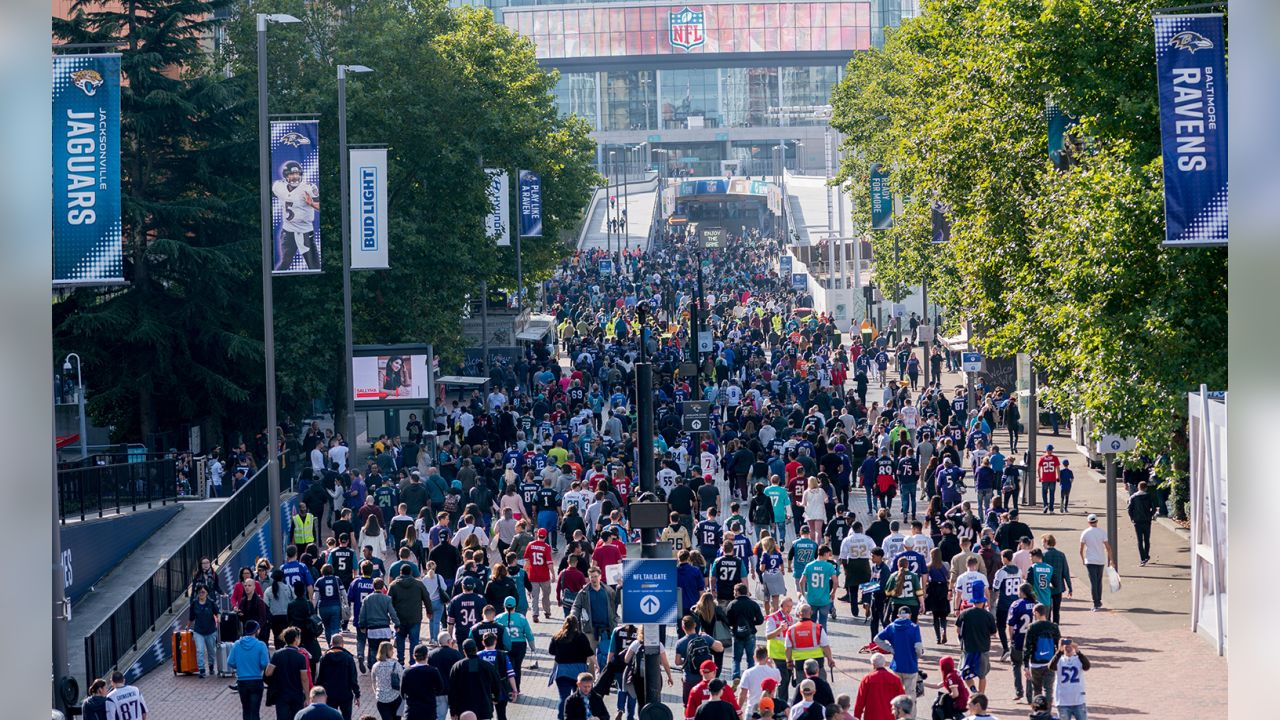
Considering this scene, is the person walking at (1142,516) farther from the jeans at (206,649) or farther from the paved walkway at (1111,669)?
the jeans at (206,649)

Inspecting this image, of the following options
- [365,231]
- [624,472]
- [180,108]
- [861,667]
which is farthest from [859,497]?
[180,108]

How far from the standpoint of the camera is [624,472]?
2853 centimetres

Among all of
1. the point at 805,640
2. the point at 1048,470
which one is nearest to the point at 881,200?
the point at 1048,470

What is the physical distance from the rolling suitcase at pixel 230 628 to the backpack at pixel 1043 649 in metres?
8.75

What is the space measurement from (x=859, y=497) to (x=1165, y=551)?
732 centimetres

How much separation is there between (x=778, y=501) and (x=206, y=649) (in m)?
9.05

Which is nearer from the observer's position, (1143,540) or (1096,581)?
(1096,581)

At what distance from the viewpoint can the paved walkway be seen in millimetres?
17891

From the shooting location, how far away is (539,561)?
890 inches

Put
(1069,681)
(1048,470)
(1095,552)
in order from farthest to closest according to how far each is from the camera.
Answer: (1048,470), (1095,552), (1069,681)

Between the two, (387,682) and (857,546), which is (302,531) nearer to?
(857,546)

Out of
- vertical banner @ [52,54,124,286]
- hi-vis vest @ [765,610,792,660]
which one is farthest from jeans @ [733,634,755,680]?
vertical banner @ [52,54,124,286]

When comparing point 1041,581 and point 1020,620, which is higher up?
point 1041,581
